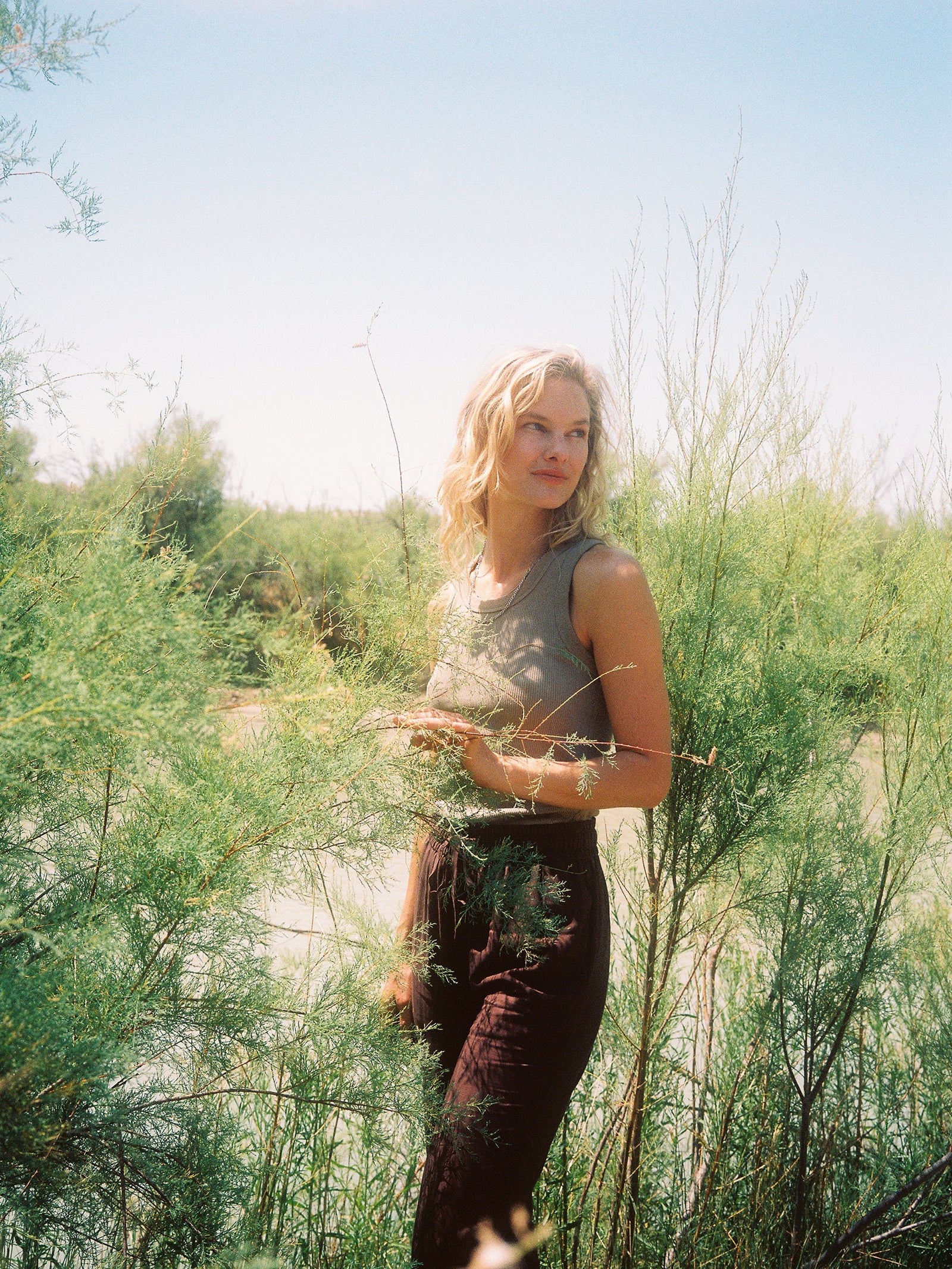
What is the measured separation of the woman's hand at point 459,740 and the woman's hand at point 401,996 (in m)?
0.47

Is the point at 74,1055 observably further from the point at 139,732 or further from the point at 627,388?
the point at 627,388

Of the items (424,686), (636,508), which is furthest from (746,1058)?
(424,686)

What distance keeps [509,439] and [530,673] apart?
423mm

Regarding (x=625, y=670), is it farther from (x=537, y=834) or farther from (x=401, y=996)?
(x=401, y=996)

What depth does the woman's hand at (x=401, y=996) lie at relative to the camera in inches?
59.0

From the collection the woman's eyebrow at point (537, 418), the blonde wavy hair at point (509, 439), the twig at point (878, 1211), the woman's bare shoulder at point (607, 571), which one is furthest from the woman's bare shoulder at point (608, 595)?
the twig at point (878, 1211)

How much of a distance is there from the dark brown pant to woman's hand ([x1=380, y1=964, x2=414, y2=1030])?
0.03m

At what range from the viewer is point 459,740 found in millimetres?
1129

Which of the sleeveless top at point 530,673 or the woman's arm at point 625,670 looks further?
the woman's arm at point 625,670

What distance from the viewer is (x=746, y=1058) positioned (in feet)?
7.14

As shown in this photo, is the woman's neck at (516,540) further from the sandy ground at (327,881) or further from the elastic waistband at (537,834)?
the sandy ground at (327,881)

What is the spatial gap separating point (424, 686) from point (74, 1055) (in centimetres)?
67

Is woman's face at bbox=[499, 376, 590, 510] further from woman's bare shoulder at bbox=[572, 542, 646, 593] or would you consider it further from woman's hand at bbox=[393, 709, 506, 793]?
woman's hand at bbox=[393, 709, 506, 793]

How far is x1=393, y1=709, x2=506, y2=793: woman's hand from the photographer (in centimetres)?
109
